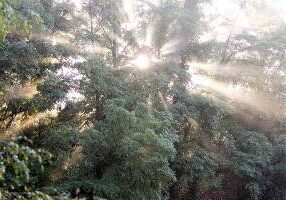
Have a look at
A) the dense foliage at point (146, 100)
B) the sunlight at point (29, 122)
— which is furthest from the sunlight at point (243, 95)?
the sunlight at point (29, 122)

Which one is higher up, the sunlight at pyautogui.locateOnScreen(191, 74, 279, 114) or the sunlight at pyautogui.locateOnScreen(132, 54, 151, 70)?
the sunlight at pyautogui.locateOnScreen(132, 54, 151, 70)

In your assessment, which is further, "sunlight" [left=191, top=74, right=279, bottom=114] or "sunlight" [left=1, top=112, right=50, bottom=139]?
"sunlight" [left=191, top=74, right=279, bottom=114]

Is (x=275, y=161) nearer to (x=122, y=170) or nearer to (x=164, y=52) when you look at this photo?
(x=164, y=52)

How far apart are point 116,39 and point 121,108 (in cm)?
604

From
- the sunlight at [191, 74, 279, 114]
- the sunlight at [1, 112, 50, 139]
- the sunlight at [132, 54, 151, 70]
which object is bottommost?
the sunlight at [1, 112, 50, 139]

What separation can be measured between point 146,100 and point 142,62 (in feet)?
5.24

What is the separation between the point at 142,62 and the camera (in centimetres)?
1383

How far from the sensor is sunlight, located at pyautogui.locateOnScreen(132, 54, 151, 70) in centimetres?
1353

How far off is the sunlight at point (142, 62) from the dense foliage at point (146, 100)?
0.04 m

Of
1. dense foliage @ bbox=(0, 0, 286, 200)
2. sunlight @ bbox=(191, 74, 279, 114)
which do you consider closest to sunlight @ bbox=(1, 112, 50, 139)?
dense foliage @ bbox=(0, 0, 286, 200)

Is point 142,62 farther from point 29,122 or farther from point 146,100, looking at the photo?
point 29,122

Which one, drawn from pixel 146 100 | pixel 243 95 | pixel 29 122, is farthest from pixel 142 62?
pixel 243 95

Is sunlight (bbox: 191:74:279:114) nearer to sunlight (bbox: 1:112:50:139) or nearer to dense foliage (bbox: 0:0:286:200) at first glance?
A: dense foliage (bbox: 0:0:286:200)

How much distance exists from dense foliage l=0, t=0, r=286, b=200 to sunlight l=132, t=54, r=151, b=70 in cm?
4
